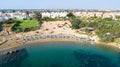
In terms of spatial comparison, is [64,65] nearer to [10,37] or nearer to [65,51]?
[65,51]

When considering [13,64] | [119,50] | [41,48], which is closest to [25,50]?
[41,48]

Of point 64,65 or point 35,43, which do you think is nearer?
point 64,65

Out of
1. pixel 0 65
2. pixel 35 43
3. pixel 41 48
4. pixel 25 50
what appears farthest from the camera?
pixel 35 43

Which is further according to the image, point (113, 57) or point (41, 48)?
point (41, 48)

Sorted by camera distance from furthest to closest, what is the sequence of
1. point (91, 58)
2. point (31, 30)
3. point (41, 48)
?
point (31, 30)
point (41, 48)
point (91, 58)

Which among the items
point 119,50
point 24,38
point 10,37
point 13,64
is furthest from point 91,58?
point 10,37

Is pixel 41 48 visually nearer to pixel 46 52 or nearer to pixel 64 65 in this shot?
pixel 46 52
